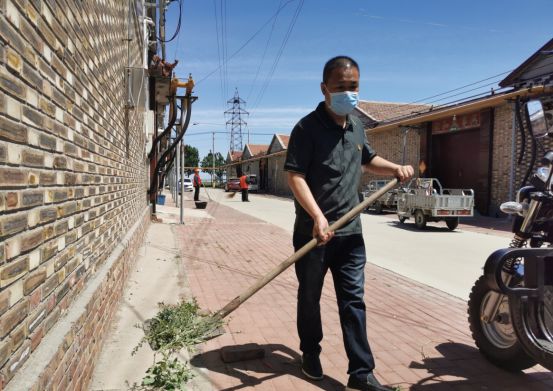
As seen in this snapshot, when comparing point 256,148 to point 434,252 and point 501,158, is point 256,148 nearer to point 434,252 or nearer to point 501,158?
point 501,158

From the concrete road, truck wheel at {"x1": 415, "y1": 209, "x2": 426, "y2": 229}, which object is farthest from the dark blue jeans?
truck wheel at {"x1": 415, "y1": 209, "x2": 426, "y2": 229}

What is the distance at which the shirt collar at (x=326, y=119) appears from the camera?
3.08m

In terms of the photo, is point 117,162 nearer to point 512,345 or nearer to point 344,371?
point 344,371

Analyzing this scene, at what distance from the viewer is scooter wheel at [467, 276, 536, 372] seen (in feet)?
10.5

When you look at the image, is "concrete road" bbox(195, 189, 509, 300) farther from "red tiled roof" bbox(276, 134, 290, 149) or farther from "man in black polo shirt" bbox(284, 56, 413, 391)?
"red tiled roof" bbox(276, 134, 290, 149)

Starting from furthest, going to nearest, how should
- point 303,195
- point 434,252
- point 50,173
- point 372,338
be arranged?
1. point 434,252
2. point 372,338
3. point 303,195
4. point 50,173

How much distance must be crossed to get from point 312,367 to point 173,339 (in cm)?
97

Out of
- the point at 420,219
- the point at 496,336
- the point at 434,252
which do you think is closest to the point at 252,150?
the point at 420,219

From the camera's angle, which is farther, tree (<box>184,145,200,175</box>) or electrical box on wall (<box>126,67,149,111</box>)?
tree (<box>184,145,200,175</box>)

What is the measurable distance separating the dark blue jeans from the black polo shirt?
136 mm

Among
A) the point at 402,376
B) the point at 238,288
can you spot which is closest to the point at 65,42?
the point at 402,376

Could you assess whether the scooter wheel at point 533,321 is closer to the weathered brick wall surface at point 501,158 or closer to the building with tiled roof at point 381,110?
the weathered brick wall surface at point 501,158

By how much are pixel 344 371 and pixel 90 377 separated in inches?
68.2

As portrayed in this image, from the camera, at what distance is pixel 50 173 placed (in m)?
2.12
